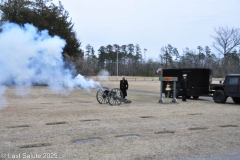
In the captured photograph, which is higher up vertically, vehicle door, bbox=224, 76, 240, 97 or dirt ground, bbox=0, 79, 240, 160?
vehicle door, bbox=224, 76, 240, 97

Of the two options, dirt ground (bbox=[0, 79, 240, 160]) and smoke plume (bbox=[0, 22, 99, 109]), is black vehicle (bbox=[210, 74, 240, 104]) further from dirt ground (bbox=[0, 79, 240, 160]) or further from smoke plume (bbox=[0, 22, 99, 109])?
smoke plume (bbox=[0, 22, 99, 109])

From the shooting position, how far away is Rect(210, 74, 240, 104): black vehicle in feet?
60.9

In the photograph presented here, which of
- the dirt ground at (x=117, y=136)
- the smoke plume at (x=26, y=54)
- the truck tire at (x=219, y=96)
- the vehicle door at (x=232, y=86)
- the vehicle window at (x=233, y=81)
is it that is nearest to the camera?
the dirt ground at (x=117, y=136)

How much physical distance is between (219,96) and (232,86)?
122 cm

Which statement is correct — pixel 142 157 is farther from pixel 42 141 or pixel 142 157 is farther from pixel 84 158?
pixel 42 141

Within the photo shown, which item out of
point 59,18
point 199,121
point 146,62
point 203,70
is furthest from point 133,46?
point 199,121

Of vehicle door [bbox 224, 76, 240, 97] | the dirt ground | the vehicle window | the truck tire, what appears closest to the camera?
the dirt ground

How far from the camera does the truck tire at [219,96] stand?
1933 cm

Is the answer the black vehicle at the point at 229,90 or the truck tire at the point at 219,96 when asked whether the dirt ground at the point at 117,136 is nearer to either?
the black vehicle at the point at 229,90

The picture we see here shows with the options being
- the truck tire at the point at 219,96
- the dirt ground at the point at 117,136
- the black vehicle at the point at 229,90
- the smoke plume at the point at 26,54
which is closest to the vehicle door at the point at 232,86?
the black vehicle at the point at 229,90

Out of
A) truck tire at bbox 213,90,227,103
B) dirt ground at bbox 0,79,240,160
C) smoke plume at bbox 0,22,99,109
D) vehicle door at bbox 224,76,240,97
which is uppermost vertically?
smoke plume at bbox 0,22,99,109

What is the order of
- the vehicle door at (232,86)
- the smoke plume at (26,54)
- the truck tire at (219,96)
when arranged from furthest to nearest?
the truck tire at (219,96), the vehicle door at (232,86), the smoke plume at (26,54)

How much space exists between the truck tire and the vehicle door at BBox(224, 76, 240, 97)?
15.6 inches

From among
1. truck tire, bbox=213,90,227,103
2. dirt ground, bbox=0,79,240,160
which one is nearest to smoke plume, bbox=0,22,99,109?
dirt ground, bbox=0,79,240,160
